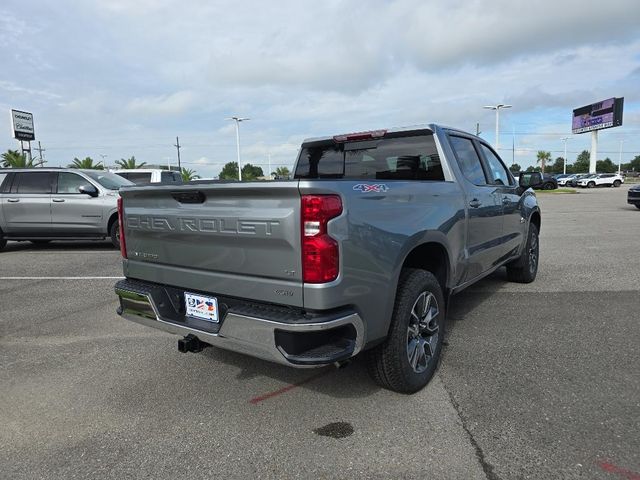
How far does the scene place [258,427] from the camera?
116 inches

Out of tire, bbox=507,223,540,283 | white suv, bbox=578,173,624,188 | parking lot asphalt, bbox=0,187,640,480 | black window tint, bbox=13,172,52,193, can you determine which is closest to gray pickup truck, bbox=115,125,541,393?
parking lot asphalt, bbox=0,187,640,480

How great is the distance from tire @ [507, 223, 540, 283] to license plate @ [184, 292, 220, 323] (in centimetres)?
454

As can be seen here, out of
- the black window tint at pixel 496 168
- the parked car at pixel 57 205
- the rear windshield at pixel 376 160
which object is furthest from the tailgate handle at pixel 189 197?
the parked car at pixel 57 205

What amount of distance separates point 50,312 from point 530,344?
5139mm

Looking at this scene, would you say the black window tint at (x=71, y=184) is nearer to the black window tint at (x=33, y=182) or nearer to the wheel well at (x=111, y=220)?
the black window tint at (x=33, y=182)

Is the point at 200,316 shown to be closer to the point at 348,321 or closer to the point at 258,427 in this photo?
the point at 258,427

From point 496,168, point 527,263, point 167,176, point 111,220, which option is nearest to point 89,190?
point 111,220

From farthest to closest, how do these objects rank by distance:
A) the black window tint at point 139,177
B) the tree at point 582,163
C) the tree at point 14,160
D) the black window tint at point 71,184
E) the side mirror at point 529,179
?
the tree at point 582,163 → the tree at point 14,160 → the black window tint at point 139,177 → the black window tint at point 71,184 → the side mirror at point 529,179

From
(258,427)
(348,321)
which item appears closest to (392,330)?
(348,321)

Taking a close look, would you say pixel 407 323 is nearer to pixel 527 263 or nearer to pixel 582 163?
pixel 527 263

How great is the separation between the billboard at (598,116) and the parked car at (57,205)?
63.4 meters

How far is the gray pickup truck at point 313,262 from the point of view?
8.48 ft

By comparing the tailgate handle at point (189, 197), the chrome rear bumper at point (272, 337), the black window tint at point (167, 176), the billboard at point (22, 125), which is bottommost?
the chrome rear bumper at point (272, 337)

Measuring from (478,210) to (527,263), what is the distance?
2426 millimetres
